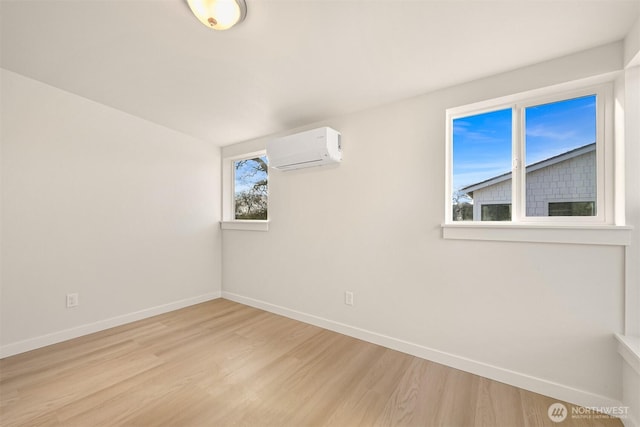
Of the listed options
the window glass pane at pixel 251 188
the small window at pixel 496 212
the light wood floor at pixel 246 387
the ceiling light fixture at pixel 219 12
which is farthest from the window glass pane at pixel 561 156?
the window glass pane at pixel 251 188

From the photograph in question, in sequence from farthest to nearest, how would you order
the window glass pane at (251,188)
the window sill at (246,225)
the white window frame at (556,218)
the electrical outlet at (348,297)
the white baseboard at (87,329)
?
the window glass pane at (251,188) < the window sill at (246,225) < the electrical outlet at (348,297) < the white baseboard at (87,329) < the white window frame at (556,218)

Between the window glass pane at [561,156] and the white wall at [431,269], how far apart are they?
0.23 metres

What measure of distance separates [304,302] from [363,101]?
205 centimetres

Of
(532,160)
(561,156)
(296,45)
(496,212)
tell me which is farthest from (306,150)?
(561,156)

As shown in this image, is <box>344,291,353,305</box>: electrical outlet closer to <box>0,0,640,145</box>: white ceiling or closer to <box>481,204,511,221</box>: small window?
<box>481,204,511,221</box>: small window

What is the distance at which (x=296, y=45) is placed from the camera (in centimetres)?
172

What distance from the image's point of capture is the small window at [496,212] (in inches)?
74.1

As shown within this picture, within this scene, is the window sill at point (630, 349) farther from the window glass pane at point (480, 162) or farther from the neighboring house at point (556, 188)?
the window glass pane at point (480, 162)

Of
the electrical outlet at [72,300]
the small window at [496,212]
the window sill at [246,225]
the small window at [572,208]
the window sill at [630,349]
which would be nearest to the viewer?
the window sill at [630,349]

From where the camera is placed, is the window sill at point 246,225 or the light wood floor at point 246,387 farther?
the window sill at point 246,225

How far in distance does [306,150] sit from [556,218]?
1946 millimetres

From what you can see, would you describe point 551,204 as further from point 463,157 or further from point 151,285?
point 151,285

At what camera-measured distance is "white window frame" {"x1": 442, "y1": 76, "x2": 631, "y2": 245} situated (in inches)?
60.6

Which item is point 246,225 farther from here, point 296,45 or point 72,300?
point 296,45
